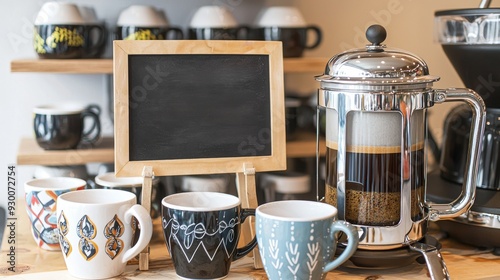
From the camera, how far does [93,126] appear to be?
50.6 inches

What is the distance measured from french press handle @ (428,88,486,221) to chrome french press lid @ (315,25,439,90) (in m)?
0.04

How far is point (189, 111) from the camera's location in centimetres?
92

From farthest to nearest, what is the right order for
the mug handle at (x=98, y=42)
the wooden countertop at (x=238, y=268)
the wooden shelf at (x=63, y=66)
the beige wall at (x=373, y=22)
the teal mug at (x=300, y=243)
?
the beige wall at (x=373, y=22) < the mug handle at (x=98, y=42) < the wooden shelf at (x=63, y=66) < the wooden countertop at (x=238, y=268) < the teal mug at (x=300, y=243)

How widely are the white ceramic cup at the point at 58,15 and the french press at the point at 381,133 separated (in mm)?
552

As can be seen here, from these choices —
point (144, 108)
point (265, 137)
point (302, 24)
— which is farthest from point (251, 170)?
point (302, 24)

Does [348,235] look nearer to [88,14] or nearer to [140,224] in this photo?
[140,224]

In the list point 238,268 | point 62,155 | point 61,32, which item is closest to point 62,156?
point 62,155

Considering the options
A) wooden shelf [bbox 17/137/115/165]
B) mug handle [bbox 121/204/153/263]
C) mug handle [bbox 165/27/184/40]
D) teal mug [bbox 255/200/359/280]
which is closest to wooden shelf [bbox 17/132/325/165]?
wooden shelf [bbox 17/137/115/165]

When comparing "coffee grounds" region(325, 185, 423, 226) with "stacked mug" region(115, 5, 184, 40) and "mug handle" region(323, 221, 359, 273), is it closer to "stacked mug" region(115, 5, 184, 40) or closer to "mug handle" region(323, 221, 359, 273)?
"mug handle" region(323, 221, 359, 273)

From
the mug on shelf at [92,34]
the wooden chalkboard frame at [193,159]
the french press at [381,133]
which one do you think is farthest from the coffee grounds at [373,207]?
the mug on shelf at [92,34]

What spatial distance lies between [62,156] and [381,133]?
63 centimetres

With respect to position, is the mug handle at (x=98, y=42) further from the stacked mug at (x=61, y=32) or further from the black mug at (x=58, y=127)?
the black mug at (x=58, y=127)

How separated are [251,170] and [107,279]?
0.25 metres

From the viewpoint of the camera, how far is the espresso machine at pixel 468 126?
96cm
